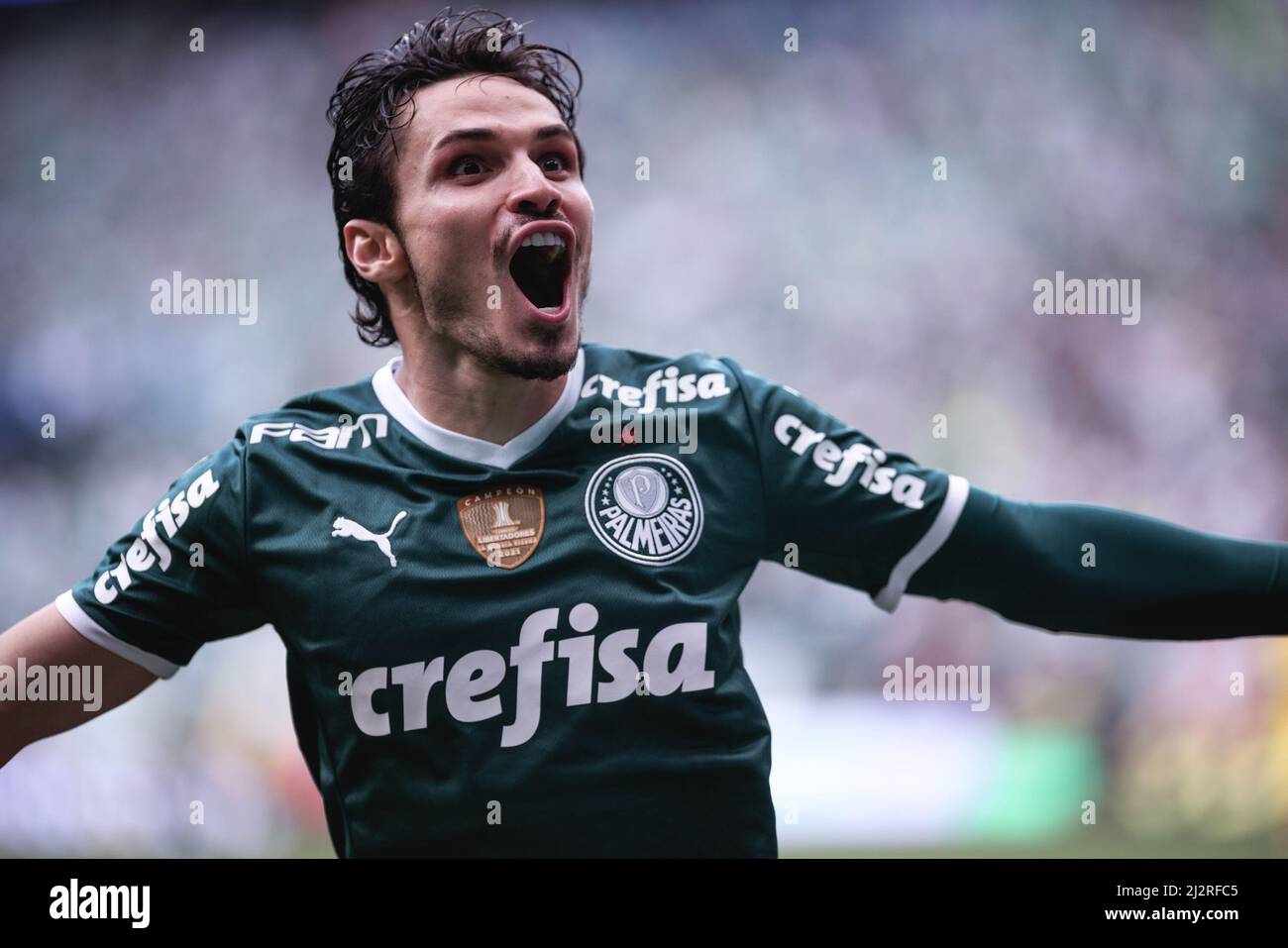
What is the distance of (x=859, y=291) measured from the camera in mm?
3295

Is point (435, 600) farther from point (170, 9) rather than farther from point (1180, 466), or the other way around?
point (1180, 466)

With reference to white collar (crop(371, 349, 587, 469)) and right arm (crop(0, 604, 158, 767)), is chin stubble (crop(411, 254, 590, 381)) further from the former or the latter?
right arm (crop(0, 604, 158, 767))

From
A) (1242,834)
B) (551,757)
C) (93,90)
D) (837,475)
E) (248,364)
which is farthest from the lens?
(248,364)

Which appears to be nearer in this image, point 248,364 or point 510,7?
point 510,7

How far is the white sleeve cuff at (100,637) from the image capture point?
1.82 meters

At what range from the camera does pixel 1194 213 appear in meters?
3.11

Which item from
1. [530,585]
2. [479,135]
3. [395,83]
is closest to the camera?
[530,585]

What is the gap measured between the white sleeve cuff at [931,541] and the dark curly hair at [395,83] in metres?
0.91

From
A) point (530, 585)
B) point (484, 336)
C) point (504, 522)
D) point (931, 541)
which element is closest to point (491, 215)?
point (484, 336)

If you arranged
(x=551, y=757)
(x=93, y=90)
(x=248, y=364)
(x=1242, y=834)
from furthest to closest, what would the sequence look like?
(x=248, y=364)
(x=93, y=90)
(x=1242, y=834)
(x=551, y=757)

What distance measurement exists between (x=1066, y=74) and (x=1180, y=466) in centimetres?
115

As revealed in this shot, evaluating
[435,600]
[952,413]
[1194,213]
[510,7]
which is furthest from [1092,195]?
[435,600]

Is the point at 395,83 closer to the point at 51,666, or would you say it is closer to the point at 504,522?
the point at 504,522

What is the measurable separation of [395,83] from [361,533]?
0.82 m
